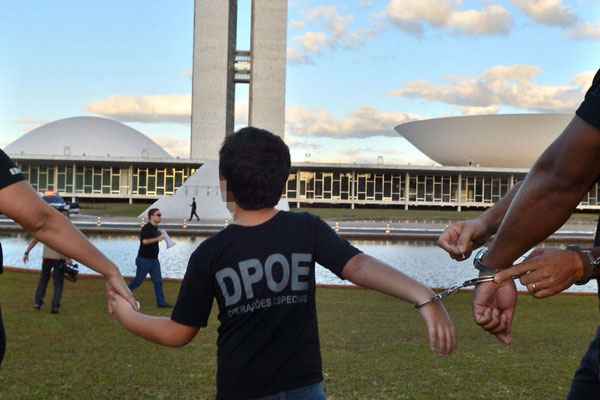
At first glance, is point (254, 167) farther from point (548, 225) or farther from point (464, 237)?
point (548, 225)

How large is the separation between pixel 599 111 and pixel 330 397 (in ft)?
13.4

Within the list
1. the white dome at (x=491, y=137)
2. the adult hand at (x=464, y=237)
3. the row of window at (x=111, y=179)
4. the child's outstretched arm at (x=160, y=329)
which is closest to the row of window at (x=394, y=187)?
the row of window at (x=111, y=179)

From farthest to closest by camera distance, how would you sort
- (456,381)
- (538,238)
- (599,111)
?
(456,381) → (538,238) → (599,111)

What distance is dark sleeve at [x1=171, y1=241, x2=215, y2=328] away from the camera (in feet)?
7.14

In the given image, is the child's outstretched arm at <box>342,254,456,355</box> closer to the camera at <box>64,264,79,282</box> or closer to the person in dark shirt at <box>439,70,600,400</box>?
the person in dark shirt at <box>439,70,600,400</box>

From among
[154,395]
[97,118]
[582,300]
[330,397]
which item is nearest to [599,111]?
[330,397]

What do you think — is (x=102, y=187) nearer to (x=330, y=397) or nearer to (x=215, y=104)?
(x=215, y=104)

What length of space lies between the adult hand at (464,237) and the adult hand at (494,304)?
44 centimetres

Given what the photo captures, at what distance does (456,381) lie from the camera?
18.9ft

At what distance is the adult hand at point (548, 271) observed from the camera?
1.60 meters

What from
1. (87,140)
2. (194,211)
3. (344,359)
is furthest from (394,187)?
(344,359)

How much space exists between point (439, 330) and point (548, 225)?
407 mm

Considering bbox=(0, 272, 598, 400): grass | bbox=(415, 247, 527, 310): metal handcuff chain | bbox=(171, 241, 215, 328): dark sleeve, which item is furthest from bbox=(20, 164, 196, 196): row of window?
bbox=(415, 247, 527, 310): metal handcuff chain

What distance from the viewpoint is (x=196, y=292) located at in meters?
2.20
